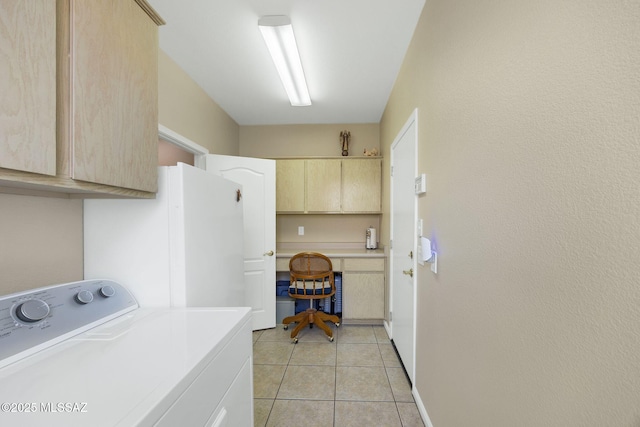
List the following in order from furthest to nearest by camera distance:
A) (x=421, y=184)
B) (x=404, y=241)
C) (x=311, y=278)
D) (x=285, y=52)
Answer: (x=311, y=278), (x=404, y=241), (x=285, y=52), (x=421, y=184)

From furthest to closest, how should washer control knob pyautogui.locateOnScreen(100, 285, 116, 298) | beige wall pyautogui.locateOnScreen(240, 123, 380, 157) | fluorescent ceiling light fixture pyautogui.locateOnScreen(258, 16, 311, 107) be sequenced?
beige wall pyautogui.locateOnScreen(240, 123, 380, 157)
fluorescent ceiling light fixture pyautogui.locateOnScreen(258, 16, 311, 107)
washer control knob pyautogui.locateOnScreen(100, 285, 116, 298)

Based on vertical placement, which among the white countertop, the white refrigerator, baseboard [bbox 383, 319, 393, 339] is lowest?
baseboard [bbox 383, 319, 393, 339]

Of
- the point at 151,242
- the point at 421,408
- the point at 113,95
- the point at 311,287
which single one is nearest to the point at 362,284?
the point at 311,287

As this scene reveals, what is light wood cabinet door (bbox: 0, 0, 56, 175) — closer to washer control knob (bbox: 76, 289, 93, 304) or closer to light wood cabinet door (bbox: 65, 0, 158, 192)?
light wood cabinet door (bbox: 65, 0, 158, 192)

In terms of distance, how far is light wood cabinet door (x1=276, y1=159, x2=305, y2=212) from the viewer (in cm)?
330

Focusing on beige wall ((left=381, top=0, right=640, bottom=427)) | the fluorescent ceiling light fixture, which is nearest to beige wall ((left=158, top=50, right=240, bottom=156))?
the fluorescent ceiling light fixture

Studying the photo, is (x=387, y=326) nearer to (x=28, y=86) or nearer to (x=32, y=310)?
(x=32, y=310)

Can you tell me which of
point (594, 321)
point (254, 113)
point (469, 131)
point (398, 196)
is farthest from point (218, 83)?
point (594, 321)

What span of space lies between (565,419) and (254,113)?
3.42m

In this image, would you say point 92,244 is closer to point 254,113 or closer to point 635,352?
point 635,352

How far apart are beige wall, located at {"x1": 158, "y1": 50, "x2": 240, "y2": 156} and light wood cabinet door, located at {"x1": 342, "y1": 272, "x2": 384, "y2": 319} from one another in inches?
83.9

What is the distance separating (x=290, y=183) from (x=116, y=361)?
275 cm

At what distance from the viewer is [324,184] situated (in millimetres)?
3293

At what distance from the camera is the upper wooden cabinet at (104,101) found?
0.72 m
